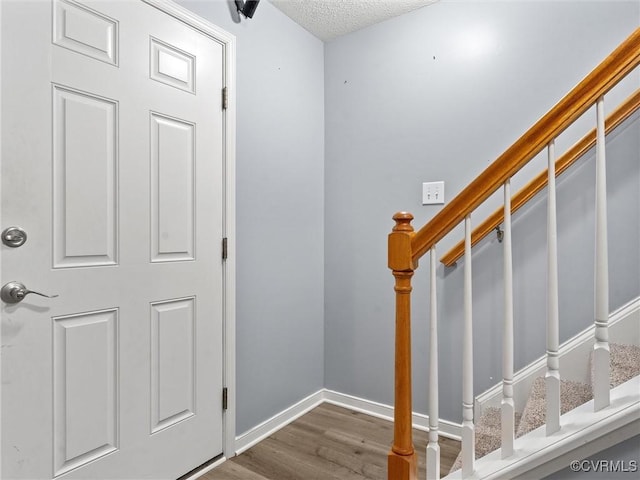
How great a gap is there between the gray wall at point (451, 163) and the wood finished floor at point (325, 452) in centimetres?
22

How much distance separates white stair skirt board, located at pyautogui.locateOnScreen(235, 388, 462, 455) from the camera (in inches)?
75.9

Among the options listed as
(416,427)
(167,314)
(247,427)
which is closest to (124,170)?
(167,314)

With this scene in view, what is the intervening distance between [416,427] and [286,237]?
136cm

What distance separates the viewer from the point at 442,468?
1.73 m

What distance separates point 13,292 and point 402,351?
1.26 metres

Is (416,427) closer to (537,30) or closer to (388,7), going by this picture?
(537,30)

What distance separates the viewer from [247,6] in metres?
1.81

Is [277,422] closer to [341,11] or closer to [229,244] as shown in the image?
[229,244]

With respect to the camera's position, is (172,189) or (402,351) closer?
(402,351)

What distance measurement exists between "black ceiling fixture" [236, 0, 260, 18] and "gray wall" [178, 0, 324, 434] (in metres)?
0.04

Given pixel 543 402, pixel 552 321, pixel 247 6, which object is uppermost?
pixel 247 6

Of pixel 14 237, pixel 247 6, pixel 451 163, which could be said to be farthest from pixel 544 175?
pixel 14 237

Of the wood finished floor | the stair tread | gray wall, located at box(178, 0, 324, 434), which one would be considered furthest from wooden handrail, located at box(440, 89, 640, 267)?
the wood finished floor

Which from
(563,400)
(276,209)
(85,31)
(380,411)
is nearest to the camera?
(85,31)
